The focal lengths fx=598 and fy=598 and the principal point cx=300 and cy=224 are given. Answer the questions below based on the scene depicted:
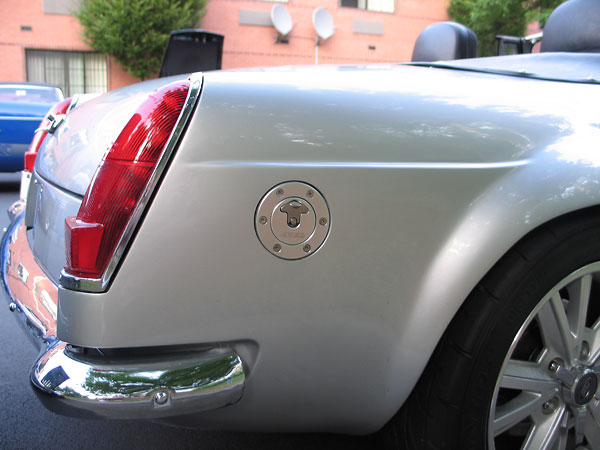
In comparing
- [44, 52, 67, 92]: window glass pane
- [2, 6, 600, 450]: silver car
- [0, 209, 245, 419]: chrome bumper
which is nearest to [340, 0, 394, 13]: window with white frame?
[44, 52, 67, 92]: window glass pane

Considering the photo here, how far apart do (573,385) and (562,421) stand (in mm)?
102

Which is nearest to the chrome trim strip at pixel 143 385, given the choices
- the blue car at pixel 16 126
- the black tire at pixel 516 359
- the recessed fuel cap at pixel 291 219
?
the recessed fuel cap at pixel 291 219

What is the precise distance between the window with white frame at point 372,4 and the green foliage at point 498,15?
2.49 m

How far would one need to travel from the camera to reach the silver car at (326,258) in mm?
1255

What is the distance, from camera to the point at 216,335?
1.29 m

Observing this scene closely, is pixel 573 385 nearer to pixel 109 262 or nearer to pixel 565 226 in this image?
pixel 565 226

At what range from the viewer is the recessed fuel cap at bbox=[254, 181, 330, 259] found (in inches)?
50.0

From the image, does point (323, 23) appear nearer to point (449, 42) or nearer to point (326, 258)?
point (449, 42)

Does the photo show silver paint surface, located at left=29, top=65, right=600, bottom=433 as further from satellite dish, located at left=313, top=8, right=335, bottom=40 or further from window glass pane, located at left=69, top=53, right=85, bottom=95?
window glass pane, located at left=69, top=53, right=85, bottom=95

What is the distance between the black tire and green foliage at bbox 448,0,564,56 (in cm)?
1799

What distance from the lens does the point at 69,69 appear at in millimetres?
19422

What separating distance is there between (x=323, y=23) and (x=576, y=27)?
1724 cm

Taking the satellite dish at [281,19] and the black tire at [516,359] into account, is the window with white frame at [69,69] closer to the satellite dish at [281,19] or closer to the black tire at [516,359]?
the satellite dish at [281,19]

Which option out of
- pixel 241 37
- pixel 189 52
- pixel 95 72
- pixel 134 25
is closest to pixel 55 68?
pixel 95 72
